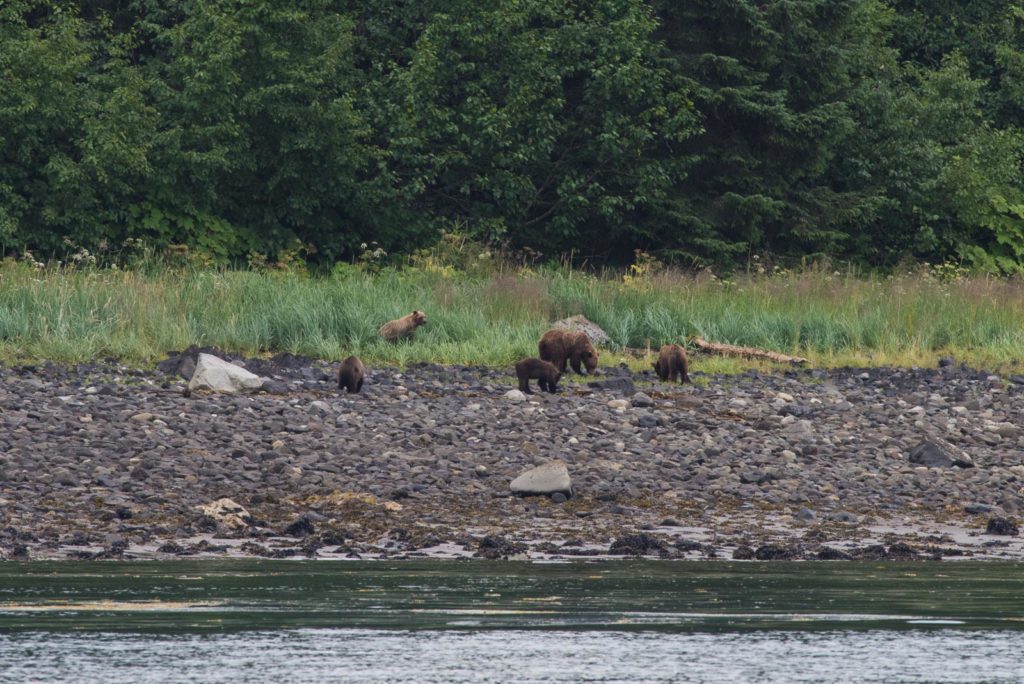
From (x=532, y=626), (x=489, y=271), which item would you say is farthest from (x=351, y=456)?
(x=489, y=271)

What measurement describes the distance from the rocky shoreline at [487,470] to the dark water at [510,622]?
2.03 feet

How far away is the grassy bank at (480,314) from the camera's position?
659 inches

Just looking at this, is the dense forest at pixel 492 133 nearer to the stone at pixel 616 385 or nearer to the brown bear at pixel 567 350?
the brown bear at pixel 567 350

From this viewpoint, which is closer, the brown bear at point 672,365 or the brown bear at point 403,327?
the brown bear at point 672,365

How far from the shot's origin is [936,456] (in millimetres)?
11484

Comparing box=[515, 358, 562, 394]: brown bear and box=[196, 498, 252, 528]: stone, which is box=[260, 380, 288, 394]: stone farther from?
box=[196, 498, 252, 528]: stone

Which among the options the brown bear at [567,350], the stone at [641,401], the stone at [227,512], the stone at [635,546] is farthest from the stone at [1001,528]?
the brown bear at [567,350]

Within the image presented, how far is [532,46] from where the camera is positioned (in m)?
28.8

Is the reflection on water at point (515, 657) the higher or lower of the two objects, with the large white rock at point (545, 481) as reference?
higher

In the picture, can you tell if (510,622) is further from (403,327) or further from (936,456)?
(403,327)

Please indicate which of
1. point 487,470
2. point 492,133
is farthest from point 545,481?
point 492,133

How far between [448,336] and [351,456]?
22.5 feet

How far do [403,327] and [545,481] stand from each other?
7.50m

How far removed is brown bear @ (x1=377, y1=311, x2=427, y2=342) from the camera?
17359 millimetres
